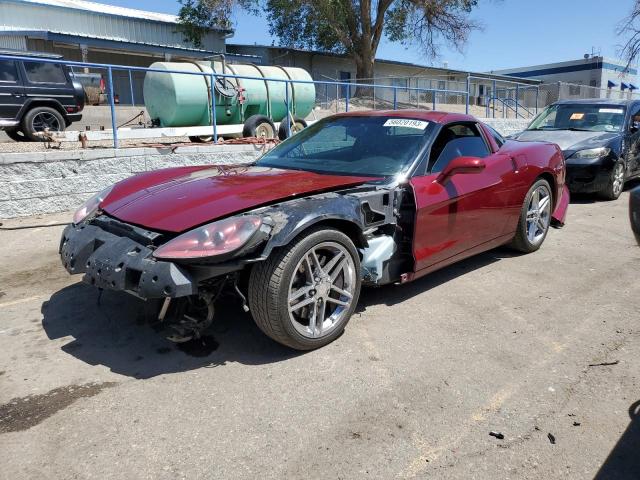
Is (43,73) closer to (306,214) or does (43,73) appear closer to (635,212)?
(306,214)

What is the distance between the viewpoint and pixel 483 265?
5164 millimetres

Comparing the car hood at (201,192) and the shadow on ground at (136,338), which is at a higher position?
the car hood at (201,192)

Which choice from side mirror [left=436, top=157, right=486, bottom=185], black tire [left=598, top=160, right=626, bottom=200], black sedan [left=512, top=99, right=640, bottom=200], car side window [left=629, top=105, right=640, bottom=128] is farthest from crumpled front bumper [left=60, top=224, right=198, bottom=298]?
car side window [left=629, top=105, right=640, bottom=128]

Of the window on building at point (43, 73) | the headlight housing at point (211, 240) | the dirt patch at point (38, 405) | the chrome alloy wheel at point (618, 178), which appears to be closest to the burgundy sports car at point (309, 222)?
the headlight housing at point (211, 240)

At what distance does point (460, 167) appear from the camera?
3904 mm

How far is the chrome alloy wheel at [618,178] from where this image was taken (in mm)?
8477

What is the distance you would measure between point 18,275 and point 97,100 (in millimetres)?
18637

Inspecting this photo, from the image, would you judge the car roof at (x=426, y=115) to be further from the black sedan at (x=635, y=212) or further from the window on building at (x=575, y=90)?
the window on building at (x=575, y=90)

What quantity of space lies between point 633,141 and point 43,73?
38.4 feet

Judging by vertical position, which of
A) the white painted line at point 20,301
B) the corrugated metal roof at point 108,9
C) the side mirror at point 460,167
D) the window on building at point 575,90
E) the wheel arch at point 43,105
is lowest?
the white painted line at point 20,301

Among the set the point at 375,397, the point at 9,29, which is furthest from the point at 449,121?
the point at 9,29

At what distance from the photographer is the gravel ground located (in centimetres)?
233

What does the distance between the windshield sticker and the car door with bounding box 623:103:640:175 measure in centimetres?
598

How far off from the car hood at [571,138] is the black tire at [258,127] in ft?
18.2
